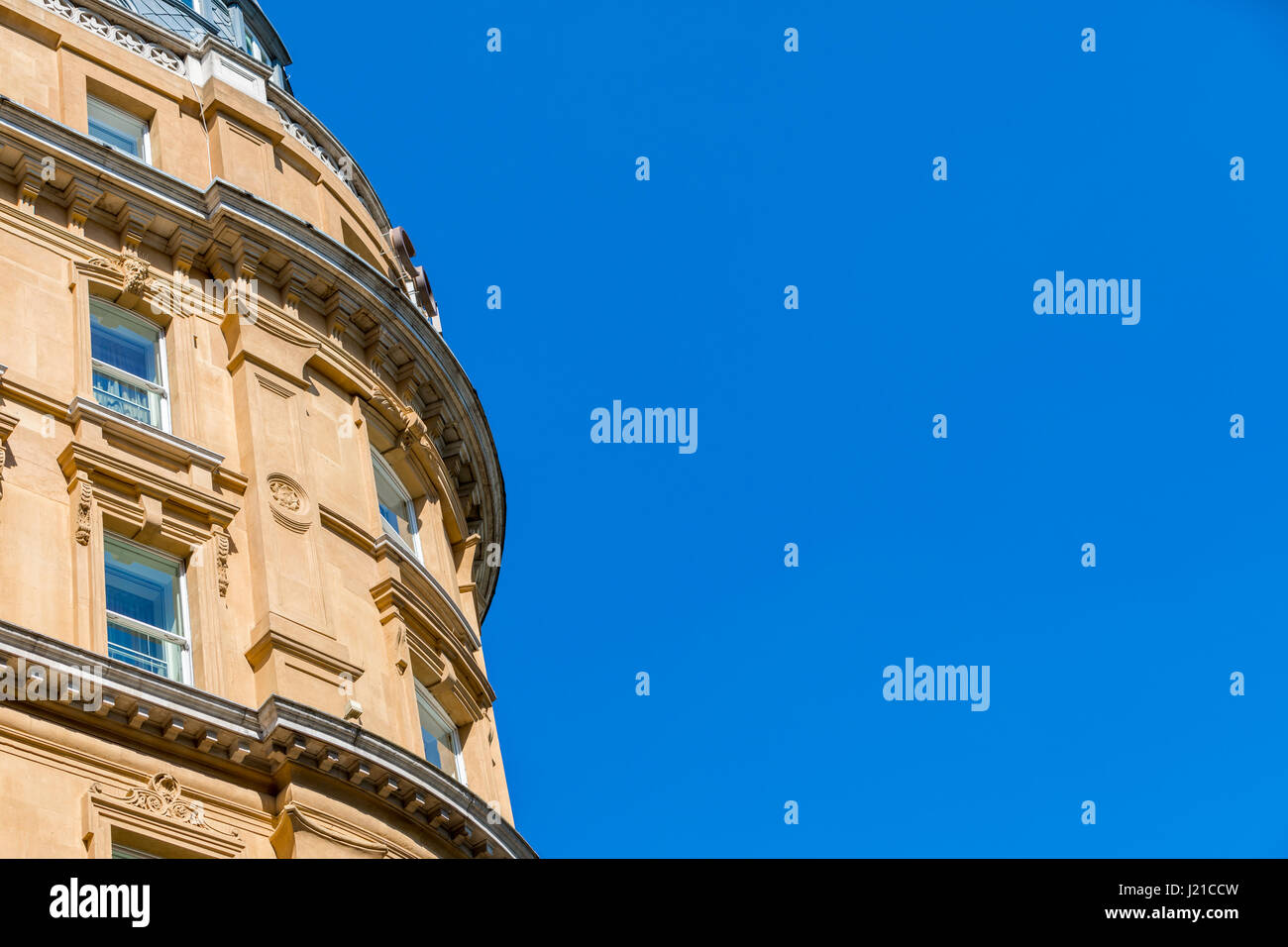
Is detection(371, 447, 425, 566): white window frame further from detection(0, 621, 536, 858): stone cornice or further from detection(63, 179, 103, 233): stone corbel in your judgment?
detection(0, 621, 536, 858): stone cornice

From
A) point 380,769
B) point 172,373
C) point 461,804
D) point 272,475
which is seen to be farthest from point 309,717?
point 172,373

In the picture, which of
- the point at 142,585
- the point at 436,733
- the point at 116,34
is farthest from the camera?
the point at 116,34

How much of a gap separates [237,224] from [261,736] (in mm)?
10556

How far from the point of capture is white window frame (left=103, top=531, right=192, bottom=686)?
2383 cm

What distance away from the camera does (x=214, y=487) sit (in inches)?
1035

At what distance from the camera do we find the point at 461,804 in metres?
24.7

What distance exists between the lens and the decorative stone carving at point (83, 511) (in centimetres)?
2378

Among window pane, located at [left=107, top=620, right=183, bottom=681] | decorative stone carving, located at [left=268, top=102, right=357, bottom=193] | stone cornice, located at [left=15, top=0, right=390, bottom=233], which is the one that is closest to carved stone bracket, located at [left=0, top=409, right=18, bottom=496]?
window pane, located at [left=107, top=620, right=183, bottom=681]

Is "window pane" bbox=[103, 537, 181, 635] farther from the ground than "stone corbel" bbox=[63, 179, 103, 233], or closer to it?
closer to it

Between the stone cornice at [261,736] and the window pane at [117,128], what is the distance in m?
12.9

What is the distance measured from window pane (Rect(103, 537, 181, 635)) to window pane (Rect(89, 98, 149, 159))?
9442mm

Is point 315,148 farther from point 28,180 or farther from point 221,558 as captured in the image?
point 221,558

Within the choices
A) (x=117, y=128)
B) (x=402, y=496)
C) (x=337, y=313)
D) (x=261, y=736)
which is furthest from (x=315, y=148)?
(x=261, y=736)
